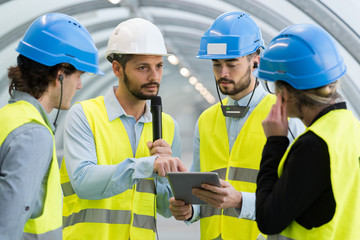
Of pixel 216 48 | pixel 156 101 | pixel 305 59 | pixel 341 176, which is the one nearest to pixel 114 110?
pixel 156 101

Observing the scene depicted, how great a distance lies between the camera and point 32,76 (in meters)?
3.36

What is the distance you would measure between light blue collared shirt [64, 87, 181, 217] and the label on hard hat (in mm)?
767

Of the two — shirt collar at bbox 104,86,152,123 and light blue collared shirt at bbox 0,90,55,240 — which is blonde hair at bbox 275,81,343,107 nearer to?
light blue collared shirt at bbox 0,90,55,240

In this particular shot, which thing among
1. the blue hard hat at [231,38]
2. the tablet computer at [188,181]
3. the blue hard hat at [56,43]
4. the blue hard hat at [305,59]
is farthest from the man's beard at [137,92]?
the blue hard hat at [305,59]

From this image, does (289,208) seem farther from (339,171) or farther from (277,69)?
(277,69)

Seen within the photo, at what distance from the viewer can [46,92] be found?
3.38 m

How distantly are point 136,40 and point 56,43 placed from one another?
3.69ft

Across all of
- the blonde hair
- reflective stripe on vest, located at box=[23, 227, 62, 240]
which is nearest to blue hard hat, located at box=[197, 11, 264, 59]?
the blonde hair

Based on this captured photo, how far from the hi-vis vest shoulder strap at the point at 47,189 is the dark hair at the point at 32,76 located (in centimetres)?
13

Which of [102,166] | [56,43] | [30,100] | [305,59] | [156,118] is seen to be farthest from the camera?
[156,118]

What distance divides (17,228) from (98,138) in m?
1.46

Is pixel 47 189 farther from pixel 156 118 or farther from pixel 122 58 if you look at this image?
pixel 122 58

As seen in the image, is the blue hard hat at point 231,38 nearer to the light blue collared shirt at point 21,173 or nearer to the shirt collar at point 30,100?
the shirt collar at point 30,100

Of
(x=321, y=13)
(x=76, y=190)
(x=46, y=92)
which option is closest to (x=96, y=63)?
(x=46, y=92)
